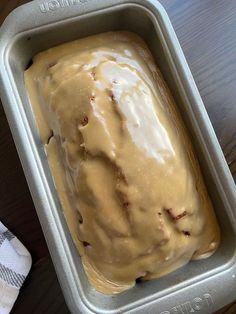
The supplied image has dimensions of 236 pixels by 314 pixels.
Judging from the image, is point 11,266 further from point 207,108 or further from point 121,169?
point 207,108

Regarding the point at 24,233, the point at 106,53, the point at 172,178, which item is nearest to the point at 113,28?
the point at 106,53

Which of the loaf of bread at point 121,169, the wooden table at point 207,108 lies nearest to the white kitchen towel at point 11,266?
the wooden table at point 207,108

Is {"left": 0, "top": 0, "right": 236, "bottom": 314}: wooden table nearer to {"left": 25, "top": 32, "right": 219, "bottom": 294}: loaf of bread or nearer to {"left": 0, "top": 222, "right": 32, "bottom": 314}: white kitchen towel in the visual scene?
{"left": 0, "top": 222, "right": 32, "bottom": 314}: white kitchen towel

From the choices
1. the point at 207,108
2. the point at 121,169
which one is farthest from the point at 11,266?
the point at 207,108

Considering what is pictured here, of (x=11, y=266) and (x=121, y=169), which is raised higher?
(x=121, y=169)

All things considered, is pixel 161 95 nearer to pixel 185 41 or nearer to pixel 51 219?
pixel 185 41

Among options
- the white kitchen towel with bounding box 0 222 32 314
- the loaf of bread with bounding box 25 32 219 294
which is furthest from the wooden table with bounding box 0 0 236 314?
the loaf of bread with bounding box 25 32 219 294
